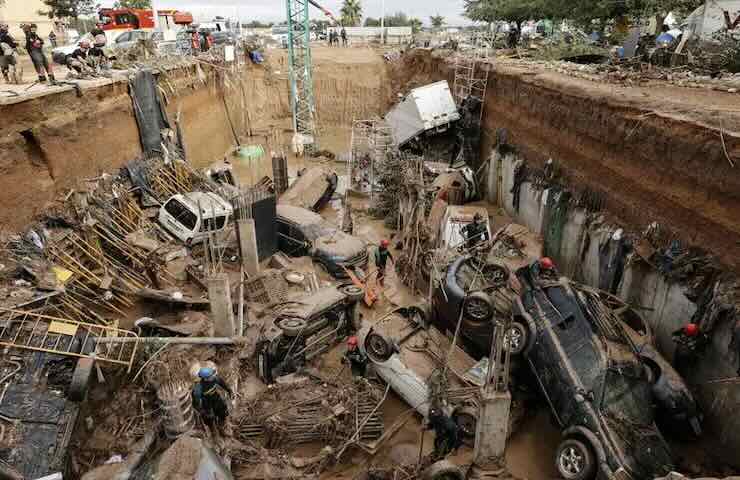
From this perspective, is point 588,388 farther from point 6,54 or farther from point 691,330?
point 6,54

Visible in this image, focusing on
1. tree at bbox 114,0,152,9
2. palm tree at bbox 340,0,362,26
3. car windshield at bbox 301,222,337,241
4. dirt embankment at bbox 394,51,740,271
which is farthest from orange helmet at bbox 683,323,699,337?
palm tree at bbox 340,0,362,26

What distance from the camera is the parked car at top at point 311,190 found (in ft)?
54.0

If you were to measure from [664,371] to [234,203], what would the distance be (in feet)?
33.1

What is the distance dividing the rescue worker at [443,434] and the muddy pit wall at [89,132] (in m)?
10.0

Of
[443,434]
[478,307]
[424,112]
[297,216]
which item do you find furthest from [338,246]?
[424,112]

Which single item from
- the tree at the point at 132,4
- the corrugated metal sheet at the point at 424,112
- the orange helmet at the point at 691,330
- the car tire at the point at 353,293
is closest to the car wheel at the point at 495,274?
the car tire at the point at 353,293

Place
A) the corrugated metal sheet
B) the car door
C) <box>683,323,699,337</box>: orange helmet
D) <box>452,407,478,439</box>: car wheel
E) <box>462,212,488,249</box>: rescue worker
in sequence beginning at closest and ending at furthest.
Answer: the car door < <box>452,407,478,439</box>: car wheel < <box>683,323,699,337</box>: orange helmet < <box>462,212,488,249</box>: rescue worker < the corrugated metal sheet

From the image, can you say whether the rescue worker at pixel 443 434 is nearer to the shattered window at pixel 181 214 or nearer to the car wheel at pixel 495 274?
the car wheel at pixel 495 274

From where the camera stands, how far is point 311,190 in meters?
17.0

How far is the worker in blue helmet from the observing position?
6949mm

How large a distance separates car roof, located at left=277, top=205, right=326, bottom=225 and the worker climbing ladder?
11319 mm

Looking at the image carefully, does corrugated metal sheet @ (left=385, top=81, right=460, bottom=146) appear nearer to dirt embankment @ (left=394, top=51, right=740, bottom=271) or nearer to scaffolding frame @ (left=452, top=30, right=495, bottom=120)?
scaffolding frame @ (left=452, top=30, right=495, bottom=120)

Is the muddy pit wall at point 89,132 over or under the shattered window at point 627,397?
over

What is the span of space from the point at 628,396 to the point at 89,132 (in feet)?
48.3
